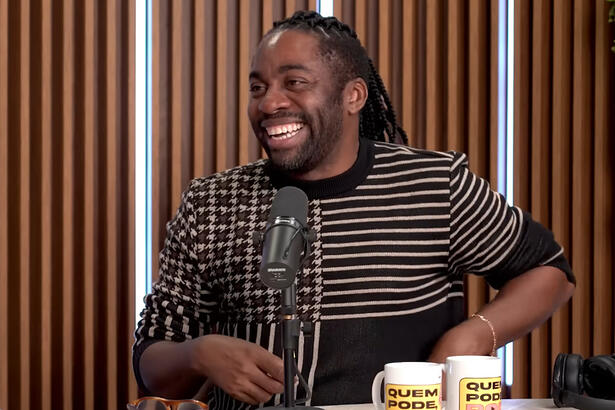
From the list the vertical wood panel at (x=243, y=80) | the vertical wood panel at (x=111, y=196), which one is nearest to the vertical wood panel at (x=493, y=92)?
the vertical wood panel at (x=243, y=80)

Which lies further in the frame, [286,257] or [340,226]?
[340,226]

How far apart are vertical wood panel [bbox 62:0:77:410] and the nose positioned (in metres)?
1.06

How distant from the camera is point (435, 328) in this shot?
2150mm

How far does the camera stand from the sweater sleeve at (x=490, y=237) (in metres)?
2.15

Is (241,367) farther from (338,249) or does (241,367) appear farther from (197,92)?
(197,92)

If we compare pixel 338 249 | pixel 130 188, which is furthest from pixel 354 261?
pixel 130 188

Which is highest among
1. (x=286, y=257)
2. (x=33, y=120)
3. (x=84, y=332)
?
(x=33, y=120)

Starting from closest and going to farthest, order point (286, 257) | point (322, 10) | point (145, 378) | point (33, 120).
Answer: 1. point (286, 257)
2. point (145, 378)
3. point (33, 120)
4. point (322, 10)

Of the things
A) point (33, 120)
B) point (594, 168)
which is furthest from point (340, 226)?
point (594, 168)

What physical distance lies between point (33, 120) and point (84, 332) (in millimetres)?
694

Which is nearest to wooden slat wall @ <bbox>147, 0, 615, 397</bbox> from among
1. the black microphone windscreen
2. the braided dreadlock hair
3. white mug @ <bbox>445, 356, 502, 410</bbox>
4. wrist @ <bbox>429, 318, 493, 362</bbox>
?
the braided dreadlock hair

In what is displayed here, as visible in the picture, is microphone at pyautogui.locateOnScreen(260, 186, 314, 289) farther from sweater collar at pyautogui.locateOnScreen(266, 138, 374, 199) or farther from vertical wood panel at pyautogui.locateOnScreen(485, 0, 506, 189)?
vertical wood panel at pyautogui.locateOnScreen(485, 0, 506, 189)

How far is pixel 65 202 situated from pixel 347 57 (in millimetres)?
1170

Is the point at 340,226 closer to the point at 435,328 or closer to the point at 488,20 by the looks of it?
the point at 435,328
